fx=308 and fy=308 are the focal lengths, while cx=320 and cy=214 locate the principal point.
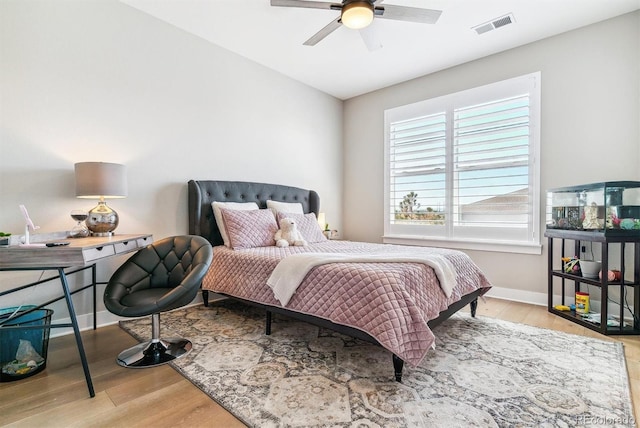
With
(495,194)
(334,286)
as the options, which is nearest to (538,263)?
(495,194)

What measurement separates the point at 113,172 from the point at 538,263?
14.0 feet

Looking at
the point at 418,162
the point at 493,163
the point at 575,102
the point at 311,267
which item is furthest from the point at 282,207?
the point at 575,102

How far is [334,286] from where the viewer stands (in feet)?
6.55

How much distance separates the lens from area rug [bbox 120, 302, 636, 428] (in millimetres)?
1494

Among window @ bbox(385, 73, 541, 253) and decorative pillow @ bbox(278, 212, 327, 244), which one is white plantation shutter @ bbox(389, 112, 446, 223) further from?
decorative pillow @ bbox(278, 212, 327, 244)

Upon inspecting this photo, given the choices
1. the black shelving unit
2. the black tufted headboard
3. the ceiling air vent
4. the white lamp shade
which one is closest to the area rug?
the black shelving unit

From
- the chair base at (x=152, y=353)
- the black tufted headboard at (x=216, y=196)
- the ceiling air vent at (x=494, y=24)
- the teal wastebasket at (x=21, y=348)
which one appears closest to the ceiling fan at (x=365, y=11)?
the ceiling air vent at (x=494, y=24)

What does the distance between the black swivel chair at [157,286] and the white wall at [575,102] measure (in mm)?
3278

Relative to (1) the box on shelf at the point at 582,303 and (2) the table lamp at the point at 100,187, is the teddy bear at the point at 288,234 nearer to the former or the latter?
(2) the table lamp at the point at 100,187

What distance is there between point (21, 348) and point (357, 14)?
10.4 ft

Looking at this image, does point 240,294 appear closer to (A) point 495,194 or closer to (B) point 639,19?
(A) point 495,194

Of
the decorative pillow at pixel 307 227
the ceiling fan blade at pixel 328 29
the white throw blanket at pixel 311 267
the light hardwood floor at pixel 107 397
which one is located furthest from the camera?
the decorative pillow at pixel 307 227

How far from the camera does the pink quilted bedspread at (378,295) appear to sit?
173 centimetres

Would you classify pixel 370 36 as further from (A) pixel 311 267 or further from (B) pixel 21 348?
(B) pixel 21 348
